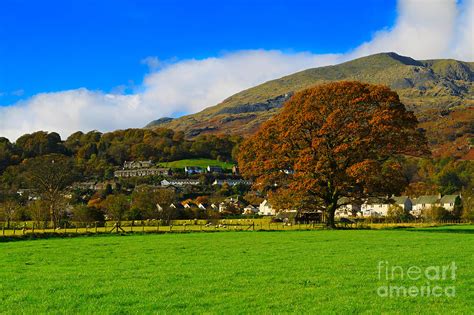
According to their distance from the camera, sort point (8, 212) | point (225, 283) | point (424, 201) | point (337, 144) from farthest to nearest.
Result: point (424, 201) < point (8, 212) < point (337, 144) < point (225, 283)

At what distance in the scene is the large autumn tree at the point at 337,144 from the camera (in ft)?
153

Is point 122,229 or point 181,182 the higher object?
point 181,182

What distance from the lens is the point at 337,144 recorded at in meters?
48.8

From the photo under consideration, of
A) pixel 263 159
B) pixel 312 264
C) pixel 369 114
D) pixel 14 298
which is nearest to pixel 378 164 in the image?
pixel 369 114

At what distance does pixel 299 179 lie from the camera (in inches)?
1934

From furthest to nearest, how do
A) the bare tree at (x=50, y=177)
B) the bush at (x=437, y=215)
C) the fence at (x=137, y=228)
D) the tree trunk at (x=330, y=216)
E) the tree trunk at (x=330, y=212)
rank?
the bush at (x=437, y=215) < the bare tree at (x=50, y=177) < the tree trunk at (x=330, y=216) < the tree trunk at (x=330, y=212) < the fence at (x=137, y=228)

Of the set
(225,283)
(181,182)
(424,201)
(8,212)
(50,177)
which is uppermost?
(181,182)

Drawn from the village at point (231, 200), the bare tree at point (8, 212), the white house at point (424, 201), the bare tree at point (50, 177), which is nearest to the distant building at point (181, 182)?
the village at point (231, 200)

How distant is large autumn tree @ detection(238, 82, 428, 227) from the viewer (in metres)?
46.5

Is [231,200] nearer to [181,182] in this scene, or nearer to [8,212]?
[181,182]

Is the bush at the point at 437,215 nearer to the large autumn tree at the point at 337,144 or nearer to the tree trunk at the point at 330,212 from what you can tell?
the tree trunk at the point at 330,212

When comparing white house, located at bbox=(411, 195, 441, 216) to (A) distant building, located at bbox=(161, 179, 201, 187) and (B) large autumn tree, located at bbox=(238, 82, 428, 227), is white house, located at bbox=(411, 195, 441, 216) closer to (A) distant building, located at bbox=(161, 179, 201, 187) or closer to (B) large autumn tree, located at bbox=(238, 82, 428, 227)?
(A) distant building, located at bbox=(161, 179, 201, 187)

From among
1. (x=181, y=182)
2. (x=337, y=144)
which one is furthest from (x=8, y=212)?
(x=181, y=182)

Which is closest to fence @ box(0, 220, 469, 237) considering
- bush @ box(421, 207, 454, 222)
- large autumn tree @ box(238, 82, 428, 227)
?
large autumn tree @ box(238, 82, 428, 227)
